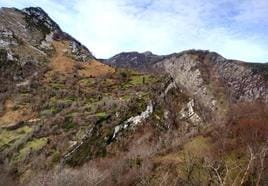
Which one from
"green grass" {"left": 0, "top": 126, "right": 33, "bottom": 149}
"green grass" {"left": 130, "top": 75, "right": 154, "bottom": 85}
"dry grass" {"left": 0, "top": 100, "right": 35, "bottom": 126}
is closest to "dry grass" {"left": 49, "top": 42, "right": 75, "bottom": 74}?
"green grass" {"left": 130, "top": 75, "right": 154, "bottom": 85}

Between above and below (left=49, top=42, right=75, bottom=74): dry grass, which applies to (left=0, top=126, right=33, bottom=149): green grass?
below

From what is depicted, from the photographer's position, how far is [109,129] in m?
106

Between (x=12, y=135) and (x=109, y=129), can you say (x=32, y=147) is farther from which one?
(x=109, y=129)

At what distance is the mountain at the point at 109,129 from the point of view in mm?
53688

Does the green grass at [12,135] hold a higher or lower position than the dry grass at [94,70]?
lower

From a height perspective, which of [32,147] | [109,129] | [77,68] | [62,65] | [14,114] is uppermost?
[62,65]

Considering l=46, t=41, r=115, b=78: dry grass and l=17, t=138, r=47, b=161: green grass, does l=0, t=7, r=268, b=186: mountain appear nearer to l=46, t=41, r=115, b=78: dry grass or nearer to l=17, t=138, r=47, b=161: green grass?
l=17, t=138, r=47, b=161: green grass

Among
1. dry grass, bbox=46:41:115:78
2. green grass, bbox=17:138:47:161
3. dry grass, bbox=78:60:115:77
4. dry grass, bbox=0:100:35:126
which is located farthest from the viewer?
dry grass, bbox=46:41:115:78

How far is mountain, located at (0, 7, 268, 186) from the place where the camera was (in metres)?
53.7

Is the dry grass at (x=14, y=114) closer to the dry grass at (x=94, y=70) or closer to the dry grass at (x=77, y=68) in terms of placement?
the dry grass at (x=77, y=68)

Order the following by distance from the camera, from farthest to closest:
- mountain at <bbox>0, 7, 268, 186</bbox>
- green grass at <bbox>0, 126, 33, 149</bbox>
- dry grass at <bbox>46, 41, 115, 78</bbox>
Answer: dry grass at <bbox>46, 41, 115, 78</bbox>, green grass at <bbox>0, 126, 33, 149</bbox>, mountain at <bbox>0, 7, 268, 186</bbox>

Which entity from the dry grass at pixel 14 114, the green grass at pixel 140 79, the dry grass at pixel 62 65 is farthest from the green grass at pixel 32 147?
the dry grass at pixel 62 65

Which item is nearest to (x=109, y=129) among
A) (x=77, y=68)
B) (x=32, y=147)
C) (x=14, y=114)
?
(x=32, y=147)

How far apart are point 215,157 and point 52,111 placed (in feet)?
283
